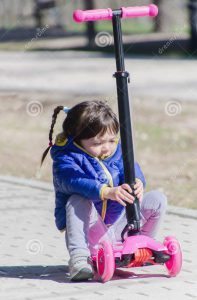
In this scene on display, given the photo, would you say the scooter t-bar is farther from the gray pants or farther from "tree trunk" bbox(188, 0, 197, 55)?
"tree trunk" bbox(188, 0, 197, 55)

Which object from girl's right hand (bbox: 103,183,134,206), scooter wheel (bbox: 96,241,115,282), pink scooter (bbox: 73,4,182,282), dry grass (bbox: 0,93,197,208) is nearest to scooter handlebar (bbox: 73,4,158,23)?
pink scooter (bbox: 73,4,182,282)

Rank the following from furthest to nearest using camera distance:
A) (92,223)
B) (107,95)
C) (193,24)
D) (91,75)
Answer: (193,24)
(91,75)
(107,95)
(92,223)

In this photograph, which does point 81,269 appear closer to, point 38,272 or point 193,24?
point 38,272

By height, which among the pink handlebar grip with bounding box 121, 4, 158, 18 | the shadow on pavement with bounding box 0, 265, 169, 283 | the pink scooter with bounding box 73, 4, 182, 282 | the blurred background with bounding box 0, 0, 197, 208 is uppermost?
the blurred background with bounding box 0, 0, 197, 208

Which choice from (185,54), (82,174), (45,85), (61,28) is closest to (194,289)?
(82,174)

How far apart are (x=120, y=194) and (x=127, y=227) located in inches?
9.4

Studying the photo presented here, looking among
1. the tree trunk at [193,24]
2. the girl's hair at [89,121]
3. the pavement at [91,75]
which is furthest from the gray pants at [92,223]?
the tree trunk at [193,24]

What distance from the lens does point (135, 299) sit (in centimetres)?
468

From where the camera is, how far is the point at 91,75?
16141 millimetres

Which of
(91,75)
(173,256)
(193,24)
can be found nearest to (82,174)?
(173,256)

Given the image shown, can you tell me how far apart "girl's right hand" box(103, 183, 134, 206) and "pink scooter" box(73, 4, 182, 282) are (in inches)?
1.5

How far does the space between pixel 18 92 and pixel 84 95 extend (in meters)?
0.99

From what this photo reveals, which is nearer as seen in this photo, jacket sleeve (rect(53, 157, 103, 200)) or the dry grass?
jacket sleeve (rect(53, 157, 103, 200))

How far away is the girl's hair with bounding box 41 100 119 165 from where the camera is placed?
498 centimetres
